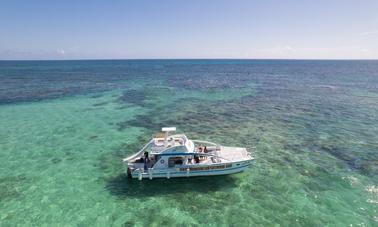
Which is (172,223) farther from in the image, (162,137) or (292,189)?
(292,189)

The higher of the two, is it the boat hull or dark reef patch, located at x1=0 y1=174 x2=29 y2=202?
the boat hull

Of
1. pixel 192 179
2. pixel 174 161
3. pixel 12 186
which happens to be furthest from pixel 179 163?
pixel 12 186

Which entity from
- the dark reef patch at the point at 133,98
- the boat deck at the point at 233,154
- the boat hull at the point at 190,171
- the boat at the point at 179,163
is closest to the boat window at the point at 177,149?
the boat at the point at 179,163

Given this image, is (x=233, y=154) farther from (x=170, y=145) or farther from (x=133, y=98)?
(x=133, y=98)

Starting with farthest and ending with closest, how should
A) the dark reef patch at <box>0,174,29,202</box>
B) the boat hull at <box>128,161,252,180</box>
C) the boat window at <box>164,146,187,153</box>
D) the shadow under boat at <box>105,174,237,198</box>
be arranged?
the boat hull at <box>128,161,252,180</box> → the boat window at <box>164,146,187,153</box> → the shadow under boat at <box>105,174,237,198</box> → the dark reef patch at <box>0,174,29,202</box>

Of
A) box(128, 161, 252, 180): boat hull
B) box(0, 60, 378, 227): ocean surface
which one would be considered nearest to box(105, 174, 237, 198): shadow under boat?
Answer: box(0, 60, 378, 227): ocean surface

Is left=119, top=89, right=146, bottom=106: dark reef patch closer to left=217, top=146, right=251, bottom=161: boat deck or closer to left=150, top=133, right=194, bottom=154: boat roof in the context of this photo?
left=150, top=133, right=194, bottom=154: boat roof
